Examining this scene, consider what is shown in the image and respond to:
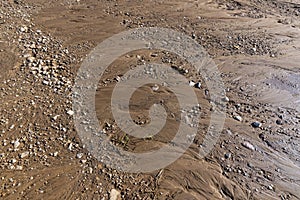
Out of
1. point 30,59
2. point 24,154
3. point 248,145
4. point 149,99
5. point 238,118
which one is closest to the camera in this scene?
point 24,154

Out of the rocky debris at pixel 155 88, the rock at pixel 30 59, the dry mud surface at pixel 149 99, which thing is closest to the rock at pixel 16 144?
the dry mud surface at pixel 149 99

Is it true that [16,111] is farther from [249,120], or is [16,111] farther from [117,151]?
[249,120]

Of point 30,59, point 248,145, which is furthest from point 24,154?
point 248,145

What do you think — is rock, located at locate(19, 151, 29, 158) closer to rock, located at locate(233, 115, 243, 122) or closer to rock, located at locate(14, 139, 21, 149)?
rock, located at locate(14, 139, 21, 149)

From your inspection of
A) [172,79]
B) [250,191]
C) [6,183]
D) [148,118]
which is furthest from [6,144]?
[250,191]

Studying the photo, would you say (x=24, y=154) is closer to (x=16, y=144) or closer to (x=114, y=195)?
(x=16, y=144)
